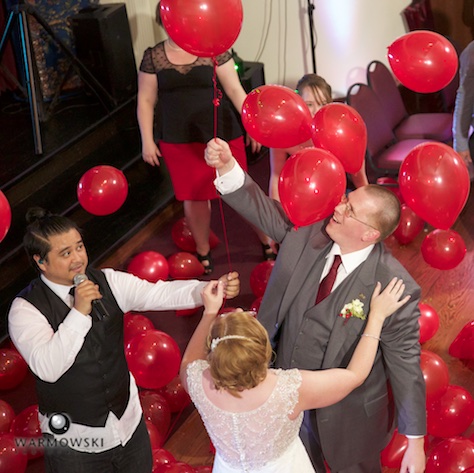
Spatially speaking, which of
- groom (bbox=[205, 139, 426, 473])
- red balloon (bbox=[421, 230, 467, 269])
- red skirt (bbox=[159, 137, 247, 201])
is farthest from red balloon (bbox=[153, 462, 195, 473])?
red balloon (bbox=[421, 230, 467, 269])

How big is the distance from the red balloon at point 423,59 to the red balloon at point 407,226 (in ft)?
5.12

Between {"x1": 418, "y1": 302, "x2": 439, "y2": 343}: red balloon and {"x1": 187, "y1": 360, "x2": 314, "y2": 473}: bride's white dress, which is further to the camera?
{"x1": 418, "y1": 302, "x2": 439, "y2": 343}: red balloon

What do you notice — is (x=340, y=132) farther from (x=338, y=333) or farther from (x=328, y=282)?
(x=338, y=333)

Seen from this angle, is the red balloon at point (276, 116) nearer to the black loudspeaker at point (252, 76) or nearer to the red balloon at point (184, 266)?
the red balloon at point (184, 266)

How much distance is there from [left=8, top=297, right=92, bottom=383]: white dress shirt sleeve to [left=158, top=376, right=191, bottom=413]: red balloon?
1266 mm

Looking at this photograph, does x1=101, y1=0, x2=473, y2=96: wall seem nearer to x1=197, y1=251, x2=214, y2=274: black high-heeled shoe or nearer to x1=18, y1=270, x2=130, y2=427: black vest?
x1=197, y1=251, x2=214, y2=274: black high-heeled shoe

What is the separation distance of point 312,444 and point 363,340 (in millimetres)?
594

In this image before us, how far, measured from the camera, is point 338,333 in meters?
A: 2.56

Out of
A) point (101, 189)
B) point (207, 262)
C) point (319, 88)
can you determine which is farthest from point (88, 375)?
point (207, 262)

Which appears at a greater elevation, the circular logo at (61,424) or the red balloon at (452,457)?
the circular logo at (61,424)

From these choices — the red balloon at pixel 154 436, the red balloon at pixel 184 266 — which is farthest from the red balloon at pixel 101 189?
the red balloon at pixel 154 436

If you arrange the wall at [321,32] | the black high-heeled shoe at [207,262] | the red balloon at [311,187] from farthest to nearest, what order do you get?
the wall at [321,32], the black high-heeled shoe at [207,262], the red balloon at [311,187]

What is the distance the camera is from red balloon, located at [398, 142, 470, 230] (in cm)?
290

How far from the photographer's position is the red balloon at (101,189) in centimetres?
409
